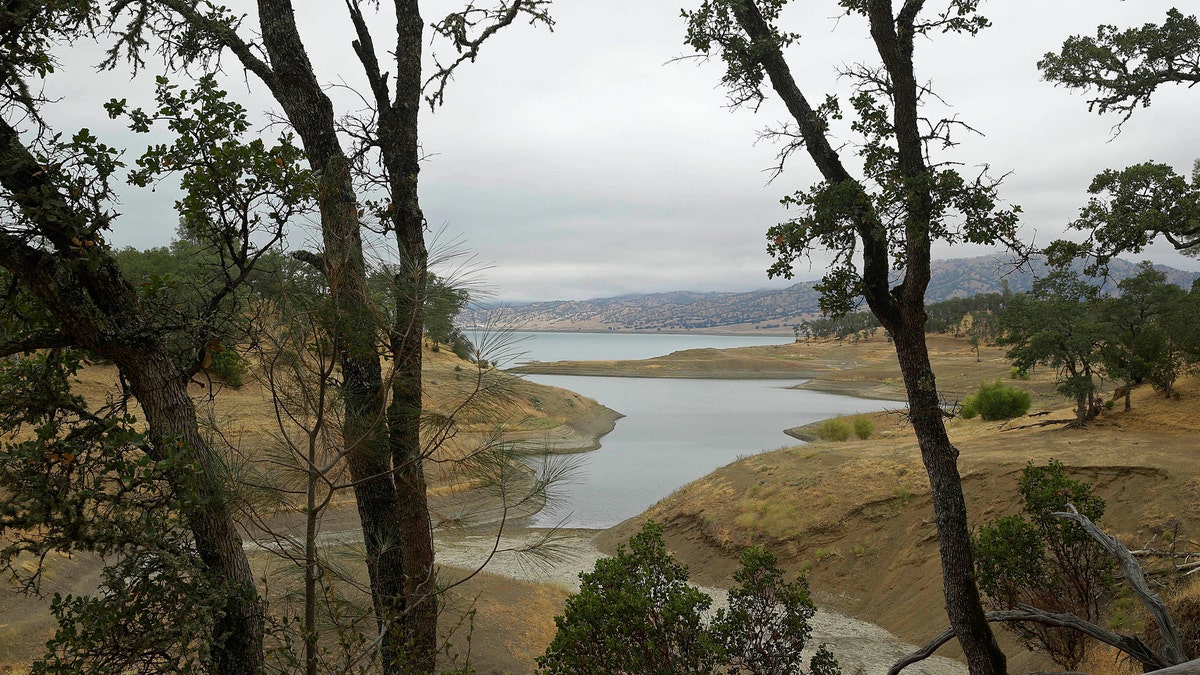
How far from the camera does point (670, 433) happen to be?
4738cm

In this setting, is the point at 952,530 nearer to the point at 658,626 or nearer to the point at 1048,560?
the point at 658,626

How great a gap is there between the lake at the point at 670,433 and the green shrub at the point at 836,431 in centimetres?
471

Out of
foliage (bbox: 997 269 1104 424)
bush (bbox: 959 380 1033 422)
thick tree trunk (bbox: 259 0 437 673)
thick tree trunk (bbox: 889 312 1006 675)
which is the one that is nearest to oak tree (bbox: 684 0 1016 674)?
thick tree trunk (bbox: 889 312 1006 675)

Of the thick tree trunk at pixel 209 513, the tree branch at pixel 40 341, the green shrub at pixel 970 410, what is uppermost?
the tree branch at pixel 40 341

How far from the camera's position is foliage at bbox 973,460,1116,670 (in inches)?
366

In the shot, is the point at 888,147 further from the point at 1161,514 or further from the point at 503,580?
the point at 503,580

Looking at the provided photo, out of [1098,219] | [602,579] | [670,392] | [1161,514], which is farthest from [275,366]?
[670,392]

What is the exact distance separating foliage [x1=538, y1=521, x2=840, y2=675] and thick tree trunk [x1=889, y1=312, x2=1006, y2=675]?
56.8 inches

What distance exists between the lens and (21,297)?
5.19 m

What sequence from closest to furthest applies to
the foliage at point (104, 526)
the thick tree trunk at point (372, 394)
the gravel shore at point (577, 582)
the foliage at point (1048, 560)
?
the foliage at point (104, 526) → the thick tree trunk at point (372, 394) → the gravel shore at point (577, 582) → the foliage at point (1048, 560)

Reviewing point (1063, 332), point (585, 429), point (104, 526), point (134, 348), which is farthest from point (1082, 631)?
point (585, 429)

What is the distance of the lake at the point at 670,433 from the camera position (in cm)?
2947

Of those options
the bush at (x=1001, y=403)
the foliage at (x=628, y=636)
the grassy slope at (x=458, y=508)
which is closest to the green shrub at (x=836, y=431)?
the bush at (x=1001, y=403)

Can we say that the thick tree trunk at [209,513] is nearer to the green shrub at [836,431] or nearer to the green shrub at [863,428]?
the green shrub at [863,428]
